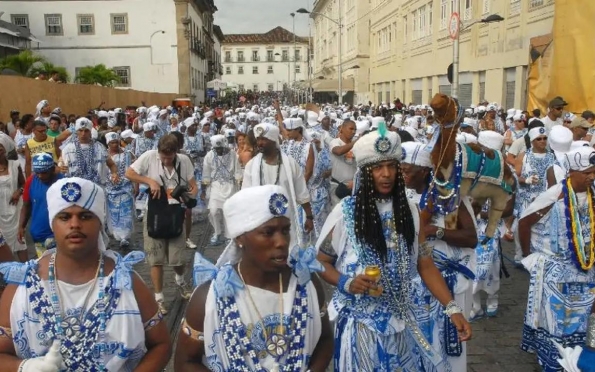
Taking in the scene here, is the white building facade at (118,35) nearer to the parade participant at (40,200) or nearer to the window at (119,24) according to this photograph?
the window at (119,24)

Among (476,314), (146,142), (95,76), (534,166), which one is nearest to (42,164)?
(476,314)

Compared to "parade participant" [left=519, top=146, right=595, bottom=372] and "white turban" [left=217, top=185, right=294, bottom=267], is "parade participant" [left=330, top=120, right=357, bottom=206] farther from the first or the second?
"white turban" [left=217, top=185, right=294, bottom=267]

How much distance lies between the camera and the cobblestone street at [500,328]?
17.9 feet

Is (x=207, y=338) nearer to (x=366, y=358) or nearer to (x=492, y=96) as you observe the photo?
(x=366, y=358)

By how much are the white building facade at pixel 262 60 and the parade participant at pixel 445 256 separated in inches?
5098

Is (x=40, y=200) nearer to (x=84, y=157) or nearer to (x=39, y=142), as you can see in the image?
(x=84, y=157)

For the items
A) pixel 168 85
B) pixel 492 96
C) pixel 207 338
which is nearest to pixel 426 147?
pixel 207 338

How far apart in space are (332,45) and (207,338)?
7702 centimetres

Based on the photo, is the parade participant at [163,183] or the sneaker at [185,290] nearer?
the parade participant at [163,183]

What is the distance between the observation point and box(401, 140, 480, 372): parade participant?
13.6 ft

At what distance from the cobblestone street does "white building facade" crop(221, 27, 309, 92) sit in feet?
414

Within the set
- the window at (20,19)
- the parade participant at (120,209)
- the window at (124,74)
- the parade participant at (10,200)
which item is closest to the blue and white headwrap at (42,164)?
the parade participant at (10,200)

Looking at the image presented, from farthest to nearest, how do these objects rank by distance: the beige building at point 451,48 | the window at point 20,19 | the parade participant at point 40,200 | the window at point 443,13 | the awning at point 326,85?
the awning at point 326,85 < the window at point 20,19 < the window at point 443,13 < the beige building at point 451,48 < the parade participant at point 40,200

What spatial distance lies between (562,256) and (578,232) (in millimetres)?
242
